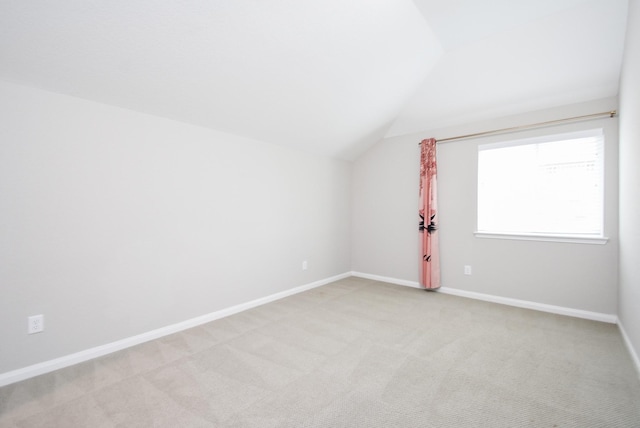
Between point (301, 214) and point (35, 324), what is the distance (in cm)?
267

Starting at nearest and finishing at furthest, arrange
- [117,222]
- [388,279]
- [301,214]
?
1. [117,222]
2. [301,214]
3. [388,279]

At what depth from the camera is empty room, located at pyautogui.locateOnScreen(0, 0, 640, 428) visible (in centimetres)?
162

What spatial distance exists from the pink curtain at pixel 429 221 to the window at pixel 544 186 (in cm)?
54

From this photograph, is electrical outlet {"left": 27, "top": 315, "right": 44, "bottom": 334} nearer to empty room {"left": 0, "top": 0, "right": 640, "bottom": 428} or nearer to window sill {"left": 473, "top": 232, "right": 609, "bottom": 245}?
empty room {"left": 0, "top": 0, "right": 640, "bottom": 428}

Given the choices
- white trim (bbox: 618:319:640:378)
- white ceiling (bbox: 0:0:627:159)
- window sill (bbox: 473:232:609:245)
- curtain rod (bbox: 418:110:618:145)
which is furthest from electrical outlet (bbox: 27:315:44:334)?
curtain rod (bbox: 418:110:618:145)

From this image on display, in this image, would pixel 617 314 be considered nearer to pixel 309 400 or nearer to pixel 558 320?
pixel 558 320

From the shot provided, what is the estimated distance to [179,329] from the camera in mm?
2523

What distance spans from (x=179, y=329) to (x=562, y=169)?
424 centimetres

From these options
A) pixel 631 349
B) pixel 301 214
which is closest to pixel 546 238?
pixel 631 349

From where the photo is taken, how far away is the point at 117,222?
2.18 m

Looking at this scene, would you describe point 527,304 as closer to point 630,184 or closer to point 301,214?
point 630,184

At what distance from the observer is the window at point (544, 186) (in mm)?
2859

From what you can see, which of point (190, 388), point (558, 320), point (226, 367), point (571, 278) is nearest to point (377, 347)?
point (226, 367)

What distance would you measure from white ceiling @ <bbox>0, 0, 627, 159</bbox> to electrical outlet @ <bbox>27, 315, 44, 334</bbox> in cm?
154
